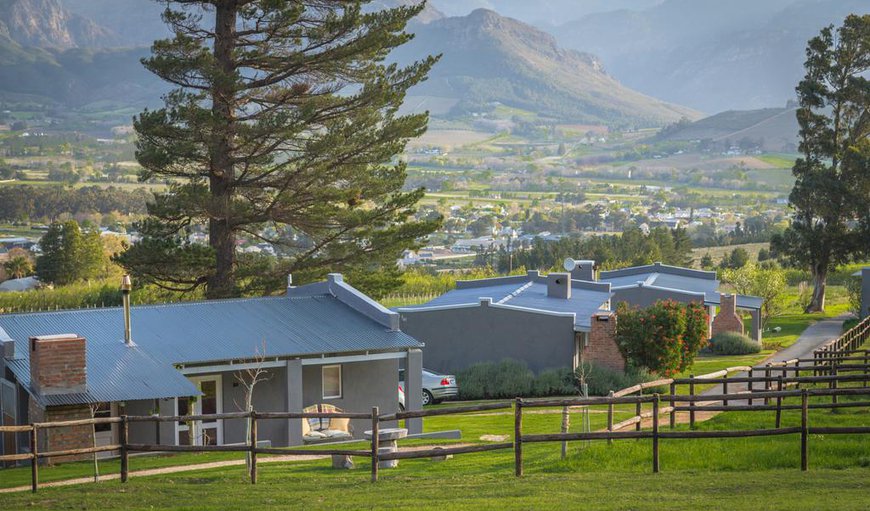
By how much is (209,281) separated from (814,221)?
43.7 metres

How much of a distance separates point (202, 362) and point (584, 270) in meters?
26.8

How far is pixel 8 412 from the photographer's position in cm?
2388

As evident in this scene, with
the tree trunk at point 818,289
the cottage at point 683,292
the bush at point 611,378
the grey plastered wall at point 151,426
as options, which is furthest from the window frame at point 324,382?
the tree trunk at point 818,289

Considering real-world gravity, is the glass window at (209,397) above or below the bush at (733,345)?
above

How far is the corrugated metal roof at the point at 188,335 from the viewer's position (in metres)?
23.2

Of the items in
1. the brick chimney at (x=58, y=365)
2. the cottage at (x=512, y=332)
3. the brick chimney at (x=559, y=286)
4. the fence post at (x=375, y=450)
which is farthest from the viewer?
the brick chimney at (x=559, y=286)

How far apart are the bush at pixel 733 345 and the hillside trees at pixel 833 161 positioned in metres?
19.7

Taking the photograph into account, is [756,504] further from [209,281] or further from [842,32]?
[842,32]

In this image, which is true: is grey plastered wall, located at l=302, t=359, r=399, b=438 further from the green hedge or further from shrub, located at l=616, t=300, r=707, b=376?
shrub, located at l=616, t=300, r=707, b=376

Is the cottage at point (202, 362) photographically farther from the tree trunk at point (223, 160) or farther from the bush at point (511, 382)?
the tree trunk at point (223, 160)

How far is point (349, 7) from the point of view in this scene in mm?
42156

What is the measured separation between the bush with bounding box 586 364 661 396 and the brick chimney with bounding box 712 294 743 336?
613 inches

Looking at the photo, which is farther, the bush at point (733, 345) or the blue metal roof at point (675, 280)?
the blue metal roof at point (675, 280)

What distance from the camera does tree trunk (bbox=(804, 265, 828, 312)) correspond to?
66.2 meters
